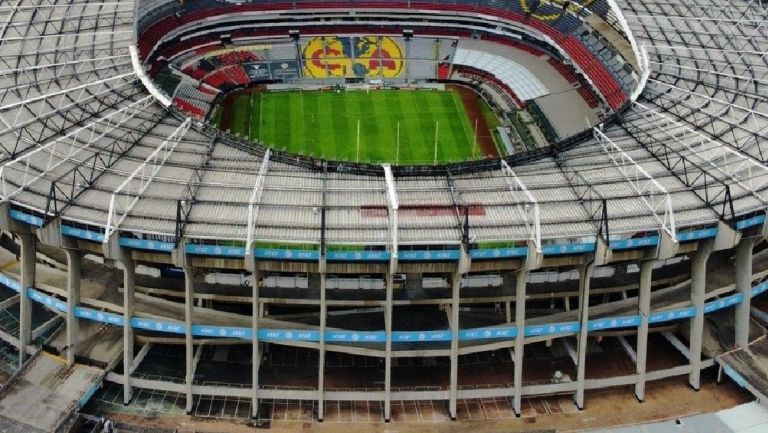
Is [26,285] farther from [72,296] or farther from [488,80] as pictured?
[488,80]

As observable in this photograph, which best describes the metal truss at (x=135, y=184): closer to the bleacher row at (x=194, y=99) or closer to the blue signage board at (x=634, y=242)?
the blue signage board at (x=634, y=242)

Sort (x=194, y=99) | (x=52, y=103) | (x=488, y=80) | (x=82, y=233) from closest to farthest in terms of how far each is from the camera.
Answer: (x=82, y=233) → (x=52, y=103) → (x=194, y=99) → (x=488, y=80)

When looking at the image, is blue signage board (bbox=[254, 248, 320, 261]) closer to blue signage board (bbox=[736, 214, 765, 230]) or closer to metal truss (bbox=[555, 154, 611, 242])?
metal truss (bbox=[555, 154, 611, 242])

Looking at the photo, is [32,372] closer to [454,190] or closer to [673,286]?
[454,190]

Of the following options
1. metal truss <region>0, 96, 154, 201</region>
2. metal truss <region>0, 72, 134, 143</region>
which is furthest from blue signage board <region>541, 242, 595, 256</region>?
metal truss <region>0, 72, 134, 143</region>

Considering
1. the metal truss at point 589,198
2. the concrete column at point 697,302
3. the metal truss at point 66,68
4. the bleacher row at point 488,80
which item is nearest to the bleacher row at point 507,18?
the bleacher row at point 488,80

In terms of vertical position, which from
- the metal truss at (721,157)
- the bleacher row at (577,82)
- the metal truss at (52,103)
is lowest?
the metal truss at (721,157)

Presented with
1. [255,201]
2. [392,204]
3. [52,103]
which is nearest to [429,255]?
[392,204]
